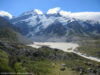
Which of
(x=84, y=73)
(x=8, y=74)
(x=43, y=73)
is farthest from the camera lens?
(x=84, y=73)

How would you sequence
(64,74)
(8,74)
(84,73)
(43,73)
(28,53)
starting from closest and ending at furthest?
(8,74), (43,73), (64,74), (84,73), (28,53)

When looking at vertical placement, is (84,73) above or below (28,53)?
below

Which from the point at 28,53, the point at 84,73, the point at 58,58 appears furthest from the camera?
the point at 58,58

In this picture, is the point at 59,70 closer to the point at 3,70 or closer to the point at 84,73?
the point at 84,73

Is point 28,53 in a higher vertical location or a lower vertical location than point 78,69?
higher

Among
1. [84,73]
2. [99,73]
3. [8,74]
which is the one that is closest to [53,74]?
[84,73]

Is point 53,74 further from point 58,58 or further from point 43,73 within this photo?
point 58,58

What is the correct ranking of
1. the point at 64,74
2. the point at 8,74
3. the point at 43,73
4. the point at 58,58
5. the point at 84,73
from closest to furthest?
the point at 8,74, the point at 43,73, the point at 64,74, the point at 84,73, the point at 58,58

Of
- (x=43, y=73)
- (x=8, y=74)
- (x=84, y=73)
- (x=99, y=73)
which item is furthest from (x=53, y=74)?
(x=8, y=74)

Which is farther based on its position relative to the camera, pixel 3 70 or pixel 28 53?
pixel 28 53
